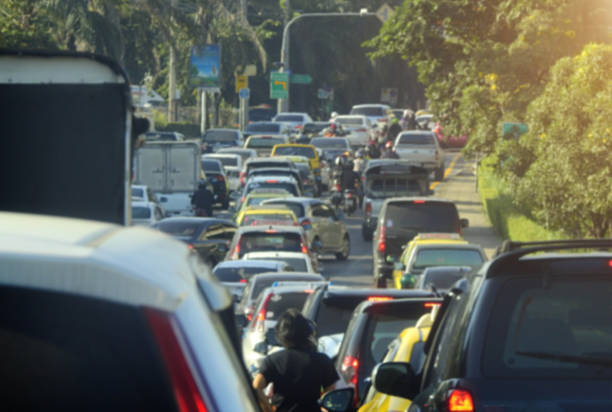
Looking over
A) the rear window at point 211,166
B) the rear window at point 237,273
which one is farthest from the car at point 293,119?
the rear window at point 237,273

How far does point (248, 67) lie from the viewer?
71.8m

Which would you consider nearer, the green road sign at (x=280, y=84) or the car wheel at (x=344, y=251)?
the car wheel at (x=344, y=251)

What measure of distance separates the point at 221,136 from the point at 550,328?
54.1m

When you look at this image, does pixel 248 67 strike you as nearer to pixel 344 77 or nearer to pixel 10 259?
pixel 344 77

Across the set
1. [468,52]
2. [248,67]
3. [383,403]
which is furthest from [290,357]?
[248,67]

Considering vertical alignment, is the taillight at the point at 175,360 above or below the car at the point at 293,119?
above

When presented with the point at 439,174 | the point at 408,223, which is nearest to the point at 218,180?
the point at 439,174

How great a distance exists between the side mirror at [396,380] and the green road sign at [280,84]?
193ft

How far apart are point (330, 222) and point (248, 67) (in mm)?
39562

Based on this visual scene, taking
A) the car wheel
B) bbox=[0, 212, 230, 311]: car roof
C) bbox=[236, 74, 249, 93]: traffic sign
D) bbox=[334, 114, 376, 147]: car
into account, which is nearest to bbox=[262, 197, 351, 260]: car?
the car wheel

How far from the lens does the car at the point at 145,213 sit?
104 feet

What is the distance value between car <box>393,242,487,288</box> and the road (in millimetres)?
4695

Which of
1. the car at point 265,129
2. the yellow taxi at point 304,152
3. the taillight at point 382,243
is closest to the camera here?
the taillight at point 382,243

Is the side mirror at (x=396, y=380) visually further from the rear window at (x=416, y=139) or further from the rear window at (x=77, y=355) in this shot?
the rear window at (x=416, y=139)
